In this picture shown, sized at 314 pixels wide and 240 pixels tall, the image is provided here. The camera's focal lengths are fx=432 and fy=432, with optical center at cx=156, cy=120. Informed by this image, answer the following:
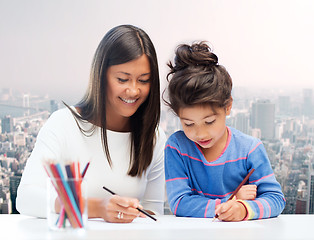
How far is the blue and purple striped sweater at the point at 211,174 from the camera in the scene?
1.41m

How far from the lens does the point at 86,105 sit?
5.31 ft

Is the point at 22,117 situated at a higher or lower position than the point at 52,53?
lower

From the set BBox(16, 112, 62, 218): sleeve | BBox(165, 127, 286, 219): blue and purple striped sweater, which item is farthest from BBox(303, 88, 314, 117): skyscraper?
BBox(16, 112, 62, 218): sleeve

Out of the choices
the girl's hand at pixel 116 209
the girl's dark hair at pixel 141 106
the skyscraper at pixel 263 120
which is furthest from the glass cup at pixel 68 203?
the skyscraper at pixel 263 120

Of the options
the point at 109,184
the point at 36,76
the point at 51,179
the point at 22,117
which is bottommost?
the point at 109,184

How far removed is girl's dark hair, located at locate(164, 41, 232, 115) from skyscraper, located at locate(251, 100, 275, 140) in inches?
34.2

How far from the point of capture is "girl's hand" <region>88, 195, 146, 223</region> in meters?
1.26

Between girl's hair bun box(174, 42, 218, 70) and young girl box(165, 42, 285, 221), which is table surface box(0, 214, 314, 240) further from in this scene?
girl's hair bun box(174, 42, 218, 70)

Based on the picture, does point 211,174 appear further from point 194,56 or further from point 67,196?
point 67,196

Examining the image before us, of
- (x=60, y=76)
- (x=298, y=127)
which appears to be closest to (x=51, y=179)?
(x=60, y=76)

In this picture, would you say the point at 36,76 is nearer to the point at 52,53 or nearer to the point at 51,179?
the point at 52,53

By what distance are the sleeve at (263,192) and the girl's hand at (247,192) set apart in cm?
2

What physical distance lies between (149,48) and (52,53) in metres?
0.87

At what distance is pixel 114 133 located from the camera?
1.66 m
